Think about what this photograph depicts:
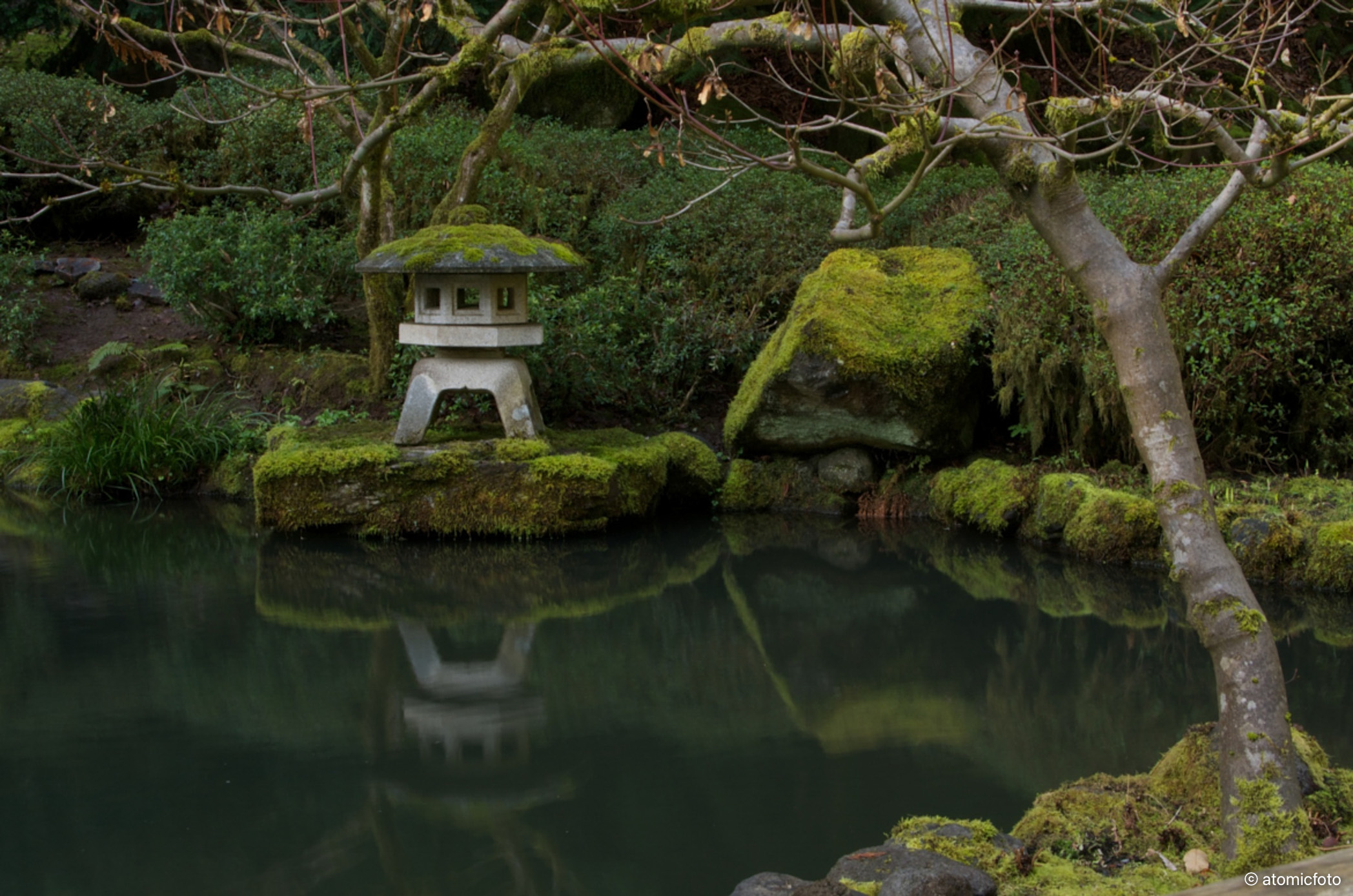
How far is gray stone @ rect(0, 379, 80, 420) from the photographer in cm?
1039

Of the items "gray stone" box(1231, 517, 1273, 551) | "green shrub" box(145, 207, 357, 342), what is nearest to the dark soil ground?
"green shrub" box(145, 207, 357, 342)

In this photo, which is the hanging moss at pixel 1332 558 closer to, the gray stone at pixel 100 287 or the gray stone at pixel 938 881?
the gray stone at pixel 938 881

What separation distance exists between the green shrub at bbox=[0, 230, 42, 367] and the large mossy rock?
7.14 meters

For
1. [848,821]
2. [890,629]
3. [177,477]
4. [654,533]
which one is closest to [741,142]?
[654,533]

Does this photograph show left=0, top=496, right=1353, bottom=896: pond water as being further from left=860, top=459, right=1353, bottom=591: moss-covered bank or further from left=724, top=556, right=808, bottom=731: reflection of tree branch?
left=860, top=459, right=1353, bottom=591: moss-covered bank

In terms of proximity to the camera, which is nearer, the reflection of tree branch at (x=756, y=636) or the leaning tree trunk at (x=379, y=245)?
the reflection of tree branch at (x=756, y=636)

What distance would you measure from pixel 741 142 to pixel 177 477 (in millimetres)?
6941

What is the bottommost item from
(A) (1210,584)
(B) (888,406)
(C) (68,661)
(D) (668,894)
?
(D) (668,894)

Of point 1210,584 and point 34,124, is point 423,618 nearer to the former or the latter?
point 1210,584

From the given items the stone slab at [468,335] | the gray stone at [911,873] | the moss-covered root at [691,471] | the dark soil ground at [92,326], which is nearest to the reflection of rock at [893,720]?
the gray stone at [911,873]

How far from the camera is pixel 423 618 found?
6.48m

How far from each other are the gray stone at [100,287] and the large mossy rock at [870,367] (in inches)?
291

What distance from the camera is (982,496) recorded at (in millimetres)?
8344

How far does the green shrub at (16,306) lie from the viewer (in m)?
11.3
